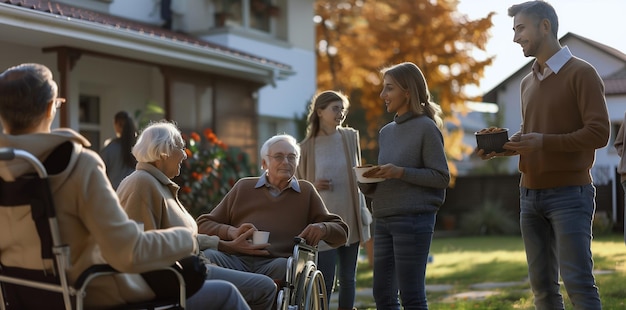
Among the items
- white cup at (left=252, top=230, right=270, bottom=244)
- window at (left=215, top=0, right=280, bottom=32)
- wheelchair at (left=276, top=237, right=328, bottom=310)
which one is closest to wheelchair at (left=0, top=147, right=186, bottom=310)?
wheelchair at (left=276, top=237, right=328, bottom=310)

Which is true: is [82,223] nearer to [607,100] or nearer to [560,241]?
[560,241]

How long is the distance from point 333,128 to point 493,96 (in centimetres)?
3022

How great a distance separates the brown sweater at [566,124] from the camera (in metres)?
5.00

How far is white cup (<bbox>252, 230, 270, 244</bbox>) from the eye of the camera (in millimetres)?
5230

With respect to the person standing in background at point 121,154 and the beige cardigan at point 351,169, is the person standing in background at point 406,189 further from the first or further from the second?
the person standing in background at point 121,154

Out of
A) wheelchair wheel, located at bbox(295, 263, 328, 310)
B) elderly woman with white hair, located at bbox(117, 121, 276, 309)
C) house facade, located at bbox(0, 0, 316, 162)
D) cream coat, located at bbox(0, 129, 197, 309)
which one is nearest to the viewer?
cream coat, located at bbox(0, 129, 197, 309)

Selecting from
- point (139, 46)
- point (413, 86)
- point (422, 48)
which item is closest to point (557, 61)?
point (413, 86)

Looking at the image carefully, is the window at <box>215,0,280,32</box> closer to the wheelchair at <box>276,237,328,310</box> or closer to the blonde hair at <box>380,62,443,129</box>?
the blonde hair at <box>380,62,443,129</box>

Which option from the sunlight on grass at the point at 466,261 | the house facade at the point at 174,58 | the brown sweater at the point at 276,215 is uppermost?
the house facade at the point at 174,58

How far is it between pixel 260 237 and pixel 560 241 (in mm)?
1630

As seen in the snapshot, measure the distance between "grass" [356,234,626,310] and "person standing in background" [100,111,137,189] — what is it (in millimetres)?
2457

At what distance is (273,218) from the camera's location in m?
5.56

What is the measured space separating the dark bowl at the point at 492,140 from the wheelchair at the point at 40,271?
236 cm

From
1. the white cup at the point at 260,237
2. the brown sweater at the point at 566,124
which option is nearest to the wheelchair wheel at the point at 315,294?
the white cup at the point at 260,237
